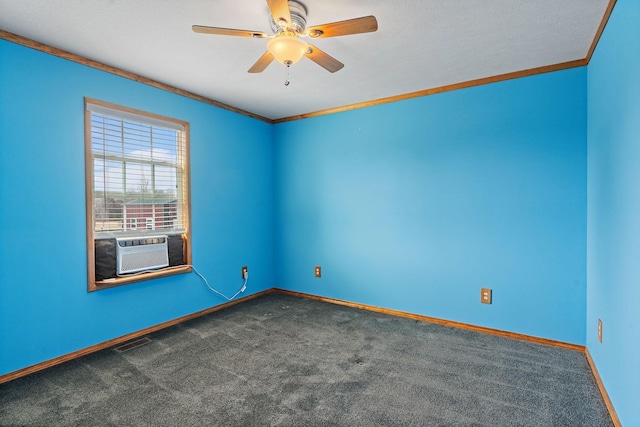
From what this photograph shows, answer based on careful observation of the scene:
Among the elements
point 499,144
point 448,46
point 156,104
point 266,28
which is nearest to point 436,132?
point 499,144

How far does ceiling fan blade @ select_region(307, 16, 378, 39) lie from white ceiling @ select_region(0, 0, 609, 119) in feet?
0.71

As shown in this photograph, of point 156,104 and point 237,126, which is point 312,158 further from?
point 156,104

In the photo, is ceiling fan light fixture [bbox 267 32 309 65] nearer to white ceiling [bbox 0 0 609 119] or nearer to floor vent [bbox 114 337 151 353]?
white ceiling [bbox 0 0 609 119]

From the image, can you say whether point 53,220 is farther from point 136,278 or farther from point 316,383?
point 316,383

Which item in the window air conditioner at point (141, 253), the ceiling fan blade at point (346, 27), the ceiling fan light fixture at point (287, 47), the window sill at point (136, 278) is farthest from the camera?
the window air conditioner at point (141, 253)

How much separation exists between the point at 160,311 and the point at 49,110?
6.15 ft

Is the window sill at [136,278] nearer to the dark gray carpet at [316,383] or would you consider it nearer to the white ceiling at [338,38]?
the dark gray carpet at [316,383]

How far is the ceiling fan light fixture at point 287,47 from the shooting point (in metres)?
1.76

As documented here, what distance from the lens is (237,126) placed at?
3.86 m

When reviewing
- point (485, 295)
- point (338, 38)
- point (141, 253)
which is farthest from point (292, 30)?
point (485, 295)

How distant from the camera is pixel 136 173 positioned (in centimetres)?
294

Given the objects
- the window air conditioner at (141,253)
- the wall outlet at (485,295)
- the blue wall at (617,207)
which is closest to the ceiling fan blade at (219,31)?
the blue wall at (617,207)

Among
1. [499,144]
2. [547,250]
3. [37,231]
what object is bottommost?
[547,250]

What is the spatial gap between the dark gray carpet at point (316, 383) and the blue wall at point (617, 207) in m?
0.36
